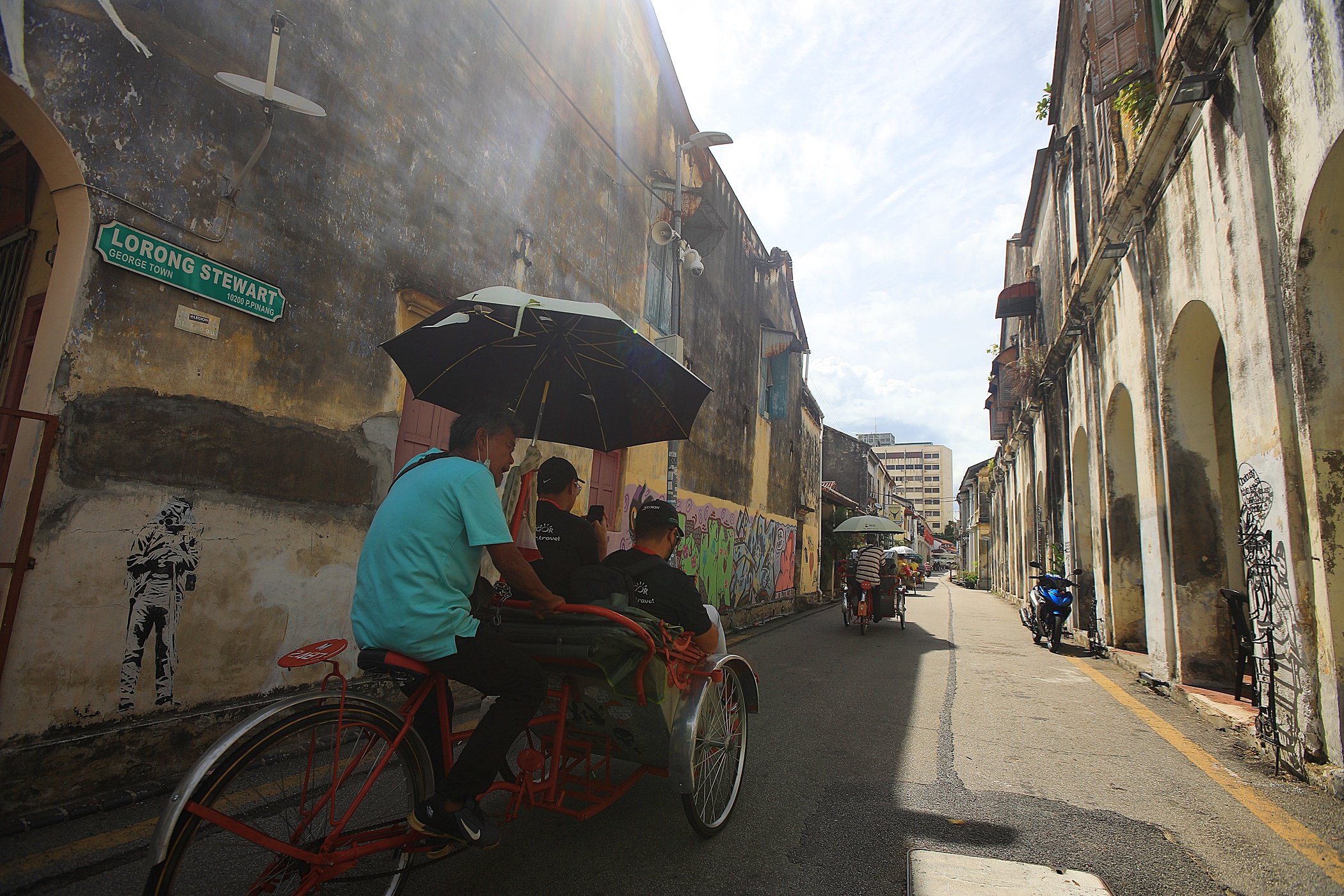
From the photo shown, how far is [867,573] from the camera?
12141mm

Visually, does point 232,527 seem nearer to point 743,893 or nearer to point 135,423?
point 135,423

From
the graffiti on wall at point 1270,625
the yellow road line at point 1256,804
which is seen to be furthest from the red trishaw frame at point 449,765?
the graffiti on wall at point 1270,625

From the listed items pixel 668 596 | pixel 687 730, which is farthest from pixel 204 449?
pixel 687 730

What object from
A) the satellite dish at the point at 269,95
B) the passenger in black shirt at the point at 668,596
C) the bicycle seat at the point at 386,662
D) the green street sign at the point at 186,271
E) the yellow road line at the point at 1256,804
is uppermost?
the satellite dish at the point at 269,95

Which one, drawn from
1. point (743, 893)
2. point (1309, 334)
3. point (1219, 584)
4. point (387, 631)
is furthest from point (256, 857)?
point (1219, 584)

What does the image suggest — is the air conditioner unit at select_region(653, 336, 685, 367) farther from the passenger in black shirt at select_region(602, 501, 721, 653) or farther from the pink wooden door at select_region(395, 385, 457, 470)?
the passenger in black shirt at select_region(602, 501, 721, 653)

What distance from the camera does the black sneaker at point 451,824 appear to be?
89.8 inches

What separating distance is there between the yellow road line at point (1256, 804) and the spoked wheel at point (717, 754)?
8.55 ft

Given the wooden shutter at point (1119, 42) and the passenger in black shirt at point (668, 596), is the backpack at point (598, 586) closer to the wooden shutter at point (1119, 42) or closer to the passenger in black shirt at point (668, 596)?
the passenger in black shirt at point (668, 596)

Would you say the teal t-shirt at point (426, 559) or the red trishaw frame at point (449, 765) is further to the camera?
the teal t-shirt at point (426, 559)

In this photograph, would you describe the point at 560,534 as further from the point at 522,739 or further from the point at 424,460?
the point at 522,739

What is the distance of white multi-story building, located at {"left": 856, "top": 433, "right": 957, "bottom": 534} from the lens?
4737 inches

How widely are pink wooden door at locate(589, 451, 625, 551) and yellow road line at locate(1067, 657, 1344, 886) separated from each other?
20.0ft

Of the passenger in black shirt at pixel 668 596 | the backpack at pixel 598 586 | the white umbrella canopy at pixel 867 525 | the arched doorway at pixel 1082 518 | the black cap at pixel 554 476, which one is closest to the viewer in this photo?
the backpack at pixel 598 586
